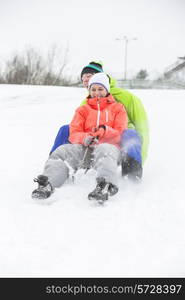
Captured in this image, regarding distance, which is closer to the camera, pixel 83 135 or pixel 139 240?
pixel 139 240

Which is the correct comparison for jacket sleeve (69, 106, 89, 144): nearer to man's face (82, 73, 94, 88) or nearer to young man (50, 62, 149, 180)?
young man (50, 62, 149, 180)

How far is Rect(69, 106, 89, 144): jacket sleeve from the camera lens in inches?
119

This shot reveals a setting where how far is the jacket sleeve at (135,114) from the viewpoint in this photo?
3.35 m

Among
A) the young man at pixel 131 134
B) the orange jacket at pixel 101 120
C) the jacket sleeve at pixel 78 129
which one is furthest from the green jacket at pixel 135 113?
the jacket sleeve at pixel 78 129

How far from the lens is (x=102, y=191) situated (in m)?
2.44

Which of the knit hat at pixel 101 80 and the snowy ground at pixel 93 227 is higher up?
the knit hat at pixel 101 80

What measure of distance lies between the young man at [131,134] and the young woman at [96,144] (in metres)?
0.10

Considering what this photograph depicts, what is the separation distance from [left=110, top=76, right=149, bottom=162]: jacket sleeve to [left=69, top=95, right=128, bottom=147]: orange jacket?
0.20 m

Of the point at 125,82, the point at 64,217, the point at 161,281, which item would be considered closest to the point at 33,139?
the point at 64,217

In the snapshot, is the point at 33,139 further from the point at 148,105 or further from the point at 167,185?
the point at 148,105

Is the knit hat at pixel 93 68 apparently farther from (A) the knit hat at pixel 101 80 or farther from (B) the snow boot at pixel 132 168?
(B) the snow boot at pixel 132 168

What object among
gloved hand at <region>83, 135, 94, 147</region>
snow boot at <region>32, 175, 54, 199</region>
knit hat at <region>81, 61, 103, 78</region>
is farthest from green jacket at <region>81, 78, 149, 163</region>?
snow boot at <region>32, 175, 54, 199</region>

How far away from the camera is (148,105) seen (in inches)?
332

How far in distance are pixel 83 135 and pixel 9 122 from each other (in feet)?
13.1
